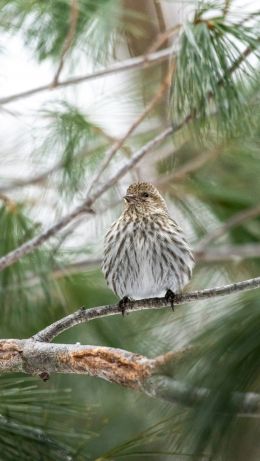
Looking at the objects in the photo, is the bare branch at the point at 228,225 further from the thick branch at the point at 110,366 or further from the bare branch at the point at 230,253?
the thick branch at the point at 110,366

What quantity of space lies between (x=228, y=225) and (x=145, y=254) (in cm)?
54

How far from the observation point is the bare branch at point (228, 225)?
3.51m

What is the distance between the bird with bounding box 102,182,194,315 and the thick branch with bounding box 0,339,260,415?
79 centimetres

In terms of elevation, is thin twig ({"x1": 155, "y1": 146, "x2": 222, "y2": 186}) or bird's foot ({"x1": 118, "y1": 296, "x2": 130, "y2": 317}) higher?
thin twig ({"x1": 155, "y1": 146, "x2": 222, "y2": 186})

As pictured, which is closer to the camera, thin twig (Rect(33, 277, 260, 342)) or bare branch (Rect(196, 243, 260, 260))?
thin twig (Rect(33, 277, 260, 342))

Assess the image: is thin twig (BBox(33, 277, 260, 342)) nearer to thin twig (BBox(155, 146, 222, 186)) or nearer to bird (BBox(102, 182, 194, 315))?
bird (BBox(102, 182, 194, 315))

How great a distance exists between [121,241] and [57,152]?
542 millimetres

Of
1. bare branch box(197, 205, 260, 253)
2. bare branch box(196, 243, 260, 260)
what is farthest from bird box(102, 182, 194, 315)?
bare branch box(197, 205, 260, 253)

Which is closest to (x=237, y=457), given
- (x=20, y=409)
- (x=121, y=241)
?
(x=20, y=409)

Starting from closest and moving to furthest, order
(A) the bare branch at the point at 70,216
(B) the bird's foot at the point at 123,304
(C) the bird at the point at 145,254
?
(B) the bird's foot at the point at 123,304, (A) the bare branch at the point at 70,216, (C) the bird at the point at 145,254

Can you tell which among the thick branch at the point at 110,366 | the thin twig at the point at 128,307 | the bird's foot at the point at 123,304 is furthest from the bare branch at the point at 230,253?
the thick branch at the point at 110,366

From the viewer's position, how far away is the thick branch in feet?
5.06

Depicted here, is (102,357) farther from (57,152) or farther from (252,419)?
(57,152)

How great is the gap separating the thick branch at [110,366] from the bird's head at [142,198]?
1.05m
